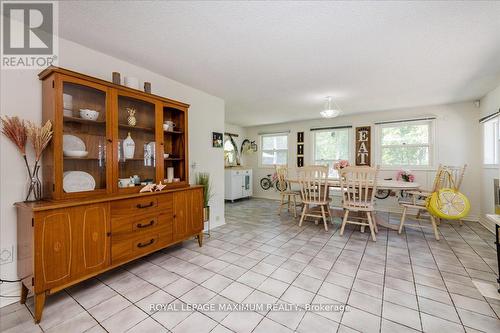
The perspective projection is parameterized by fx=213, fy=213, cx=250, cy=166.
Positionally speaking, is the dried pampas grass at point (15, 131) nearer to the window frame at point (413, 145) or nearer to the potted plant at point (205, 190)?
the potted plant at point (205, 190)

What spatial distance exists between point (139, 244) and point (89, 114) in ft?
4.35

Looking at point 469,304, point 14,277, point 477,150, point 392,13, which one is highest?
point 392,13

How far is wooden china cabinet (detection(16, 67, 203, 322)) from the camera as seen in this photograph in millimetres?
1567

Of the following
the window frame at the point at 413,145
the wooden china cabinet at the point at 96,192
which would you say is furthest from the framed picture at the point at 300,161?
the wooden china cabinet at the point at 96,192

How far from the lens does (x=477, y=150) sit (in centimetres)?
400

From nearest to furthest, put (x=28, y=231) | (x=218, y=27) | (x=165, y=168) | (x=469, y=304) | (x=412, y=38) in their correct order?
(x=28, y=231) < (x=469, y=304) < (x=218, y=27) < (x=412, y=38) < (x=165, y=168)

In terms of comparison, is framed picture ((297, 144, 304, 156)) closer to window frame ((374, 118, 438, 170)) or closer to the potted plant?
window frame ((374, 118, 438, 170))

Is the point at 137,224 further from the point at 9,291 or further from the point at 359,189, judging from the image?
the point at 359,189

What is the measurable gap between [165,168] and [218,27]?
1706 millimetres

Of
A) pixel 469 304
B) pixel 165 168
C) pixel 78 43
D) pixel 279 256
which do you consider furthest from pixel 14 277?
pixel 469 304

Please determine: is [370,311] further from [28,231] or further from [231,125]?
[231,125]

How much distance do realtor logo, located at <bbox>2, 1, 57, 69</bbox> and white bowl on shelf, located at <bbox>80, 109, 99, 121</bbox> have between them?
19.7 inches

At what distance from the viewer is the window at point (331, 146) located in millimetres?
5430

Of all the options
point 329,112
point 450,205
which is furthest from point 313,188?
point 450,205
